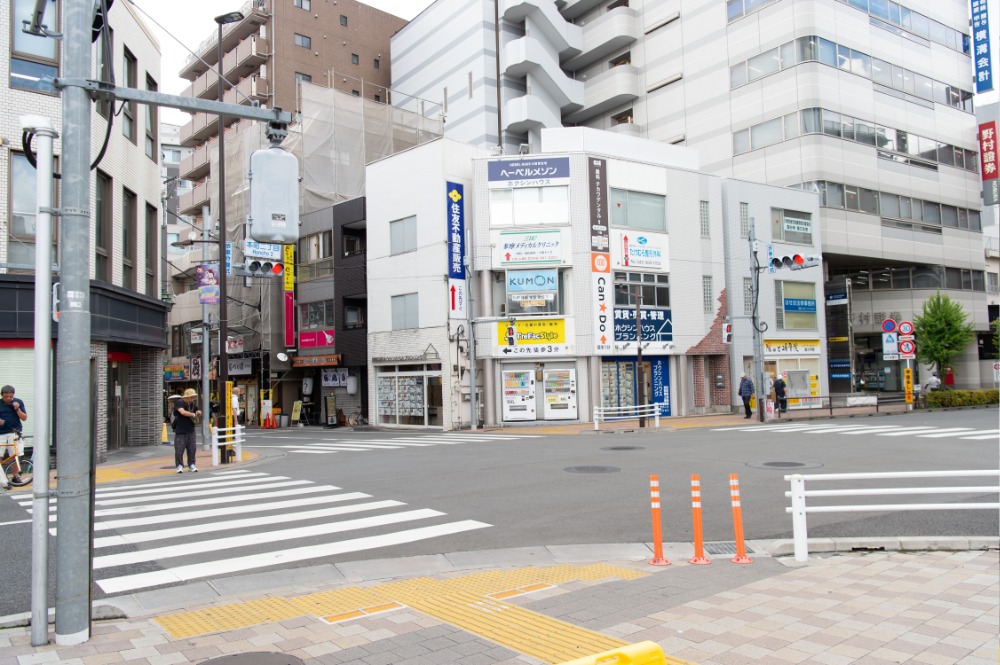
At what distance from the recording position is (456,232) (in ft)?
95.8

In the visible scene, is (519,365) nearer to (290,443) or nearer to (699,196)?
(290,443)

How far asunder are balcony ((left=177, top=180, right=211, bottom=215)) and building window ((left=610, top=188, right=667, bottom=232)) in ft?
95.5

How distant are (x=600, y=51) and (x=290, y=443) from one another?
34.8 metres

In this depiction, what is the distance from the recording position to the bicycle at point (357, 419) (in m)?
33.6

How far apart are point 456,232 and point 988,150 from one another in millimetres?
35880

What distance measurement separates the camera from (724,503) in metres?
10.2

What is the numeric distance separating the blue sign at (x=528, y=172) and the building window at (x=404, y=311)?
6.25 metres

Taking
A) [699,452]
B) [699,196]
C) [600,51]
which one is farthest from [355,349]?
[600,51]

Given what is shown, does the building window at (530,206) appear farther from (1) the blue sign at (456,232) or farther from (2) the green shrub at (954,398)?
(2) the green shrub at (954,398)

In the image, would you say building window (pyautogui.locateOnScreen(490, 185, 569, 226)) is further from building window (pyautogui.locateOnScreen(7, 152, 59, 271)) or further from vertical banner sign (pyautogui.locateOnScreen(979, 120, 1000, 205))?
vertical banner sign (pyautogui.locateOnScreen(979, 120, 1000, 205))

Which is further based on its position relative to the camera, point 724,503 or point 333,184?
point 333,184

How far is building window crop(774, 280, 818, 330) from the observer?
3509 cm

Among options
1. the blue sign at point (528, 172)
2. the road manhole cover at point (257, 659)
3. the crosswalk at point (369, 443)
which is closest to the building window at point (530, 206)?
the blue sign at point (528, 172)

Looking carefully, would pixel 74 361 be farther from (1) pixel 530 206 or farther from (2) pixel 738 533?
(1) pixel 530 206
